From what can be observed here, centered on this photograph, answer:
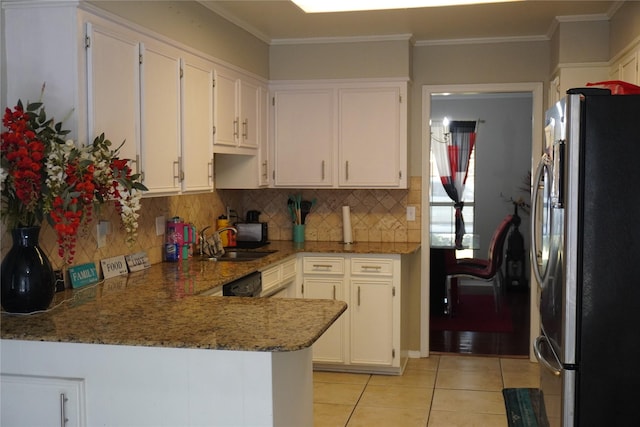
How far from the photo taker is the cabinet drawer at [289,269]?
15.3 feet

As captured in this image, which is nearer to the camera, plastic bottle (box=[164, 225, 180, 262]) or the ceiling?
plastic bottle (box=[164, 225, 180, 262])

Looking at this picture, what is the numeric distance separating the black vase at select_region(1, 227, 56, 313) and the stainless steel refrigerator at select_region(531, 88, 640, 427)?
6.86 feet

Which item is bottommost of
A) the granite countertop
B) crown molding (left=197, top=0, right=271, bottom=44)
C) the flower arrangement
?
the granite countertop

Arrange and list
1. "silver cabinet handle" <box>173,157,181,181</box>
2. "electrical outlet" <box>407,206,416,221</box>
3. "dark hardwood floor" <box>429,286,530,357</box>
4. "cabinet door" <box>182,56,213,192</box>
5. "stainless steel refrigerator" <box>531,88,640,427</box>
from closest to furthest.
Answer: "stainless steel refrigerator" <box>531,88,640,427</box>, "silver cabinet handle" <box>173,157,181,181</box>, "cabinet door" <box>182,56,213,192</box>, "electrical outlet" <box>407,206,416,221</box>, "dark hardwood floor" <box>429,286,530,357</box>

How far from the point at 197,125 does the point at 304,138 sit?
1427mm

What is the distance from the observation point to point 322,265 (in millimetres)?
4949

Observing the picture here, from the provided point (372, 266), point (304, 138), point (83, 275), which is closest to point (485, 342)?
point (372, 266)

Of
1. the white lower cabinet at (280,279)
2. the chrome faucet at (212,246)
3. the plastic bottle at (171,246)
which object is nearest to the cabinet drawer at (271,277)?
the white lower cabinet at (280,279)

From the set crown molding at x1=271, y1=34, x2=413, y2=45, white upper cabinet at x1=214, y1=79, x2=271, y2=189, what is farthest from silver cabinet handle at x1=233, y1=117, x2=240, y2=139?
crown molding at x1=271, y1=34, x2=413, y2=45

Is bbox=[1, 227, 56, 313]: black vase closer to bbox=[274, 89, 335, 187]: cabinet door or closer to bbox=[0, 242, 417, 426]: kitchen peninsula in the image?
bbox=[0, 242, 417, 426]: kitchen peninsula

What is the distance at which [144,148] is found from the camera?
10.9ft

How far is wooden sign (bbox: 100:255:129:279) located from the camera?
345cm

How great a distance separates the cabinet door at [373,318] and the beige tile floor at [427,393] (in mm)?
164

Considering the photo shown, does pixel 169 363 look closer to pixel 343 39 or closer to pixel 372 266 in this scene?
pixel 372 266
